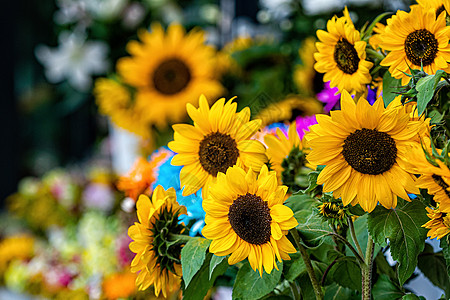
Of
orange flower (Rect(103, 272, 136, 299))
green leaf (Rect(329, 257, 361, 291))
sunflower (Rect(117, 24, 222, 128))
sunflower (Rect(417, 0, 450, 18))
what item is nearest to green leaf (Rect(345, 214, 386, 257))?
green leaf (Rect(329, 257, 361, 291))

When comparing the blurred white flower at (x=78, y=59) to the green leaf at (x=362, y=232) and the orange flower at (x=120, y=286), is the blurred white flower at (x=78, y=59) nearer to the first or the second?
the orange flower at (x=120, y=286)

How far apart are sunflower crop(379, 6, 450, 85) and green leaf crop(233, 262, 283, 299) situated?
0.41 ft

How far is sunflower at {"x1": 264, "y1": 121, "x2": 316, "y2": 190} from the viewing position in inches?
13.1

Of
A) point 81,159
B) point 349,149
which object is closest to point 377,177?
point 349,149

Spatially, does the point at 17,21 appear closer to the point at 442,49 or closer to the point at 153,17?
the point at 153,17

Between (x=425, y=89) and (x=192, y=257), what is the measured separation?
0.14m

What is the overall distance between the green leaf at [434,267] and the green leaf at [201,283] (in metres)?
0.13

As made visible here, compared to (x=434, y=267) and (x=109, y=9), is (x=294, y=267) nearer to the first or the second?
(x=434, y=267)

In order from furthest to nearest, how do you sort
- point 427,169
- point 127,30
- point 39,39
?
1. point 39,39
2. point 127,30
3. point 427,169

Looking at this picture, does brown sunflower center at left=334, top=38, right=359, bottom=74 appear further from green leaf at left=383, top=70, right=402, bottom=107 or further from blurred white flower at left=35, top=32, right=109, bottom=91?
blurred white flower at left=35, top=32, right=109, bottom=91

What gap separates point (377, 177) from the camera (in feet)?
0.81

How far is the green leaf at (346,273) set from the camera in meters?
0.29

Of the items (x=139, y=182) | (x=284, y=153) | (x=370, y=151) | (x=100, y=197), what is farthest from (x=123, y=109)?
(x=370, y=151)

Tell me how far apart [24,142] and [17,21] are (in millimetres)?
487
